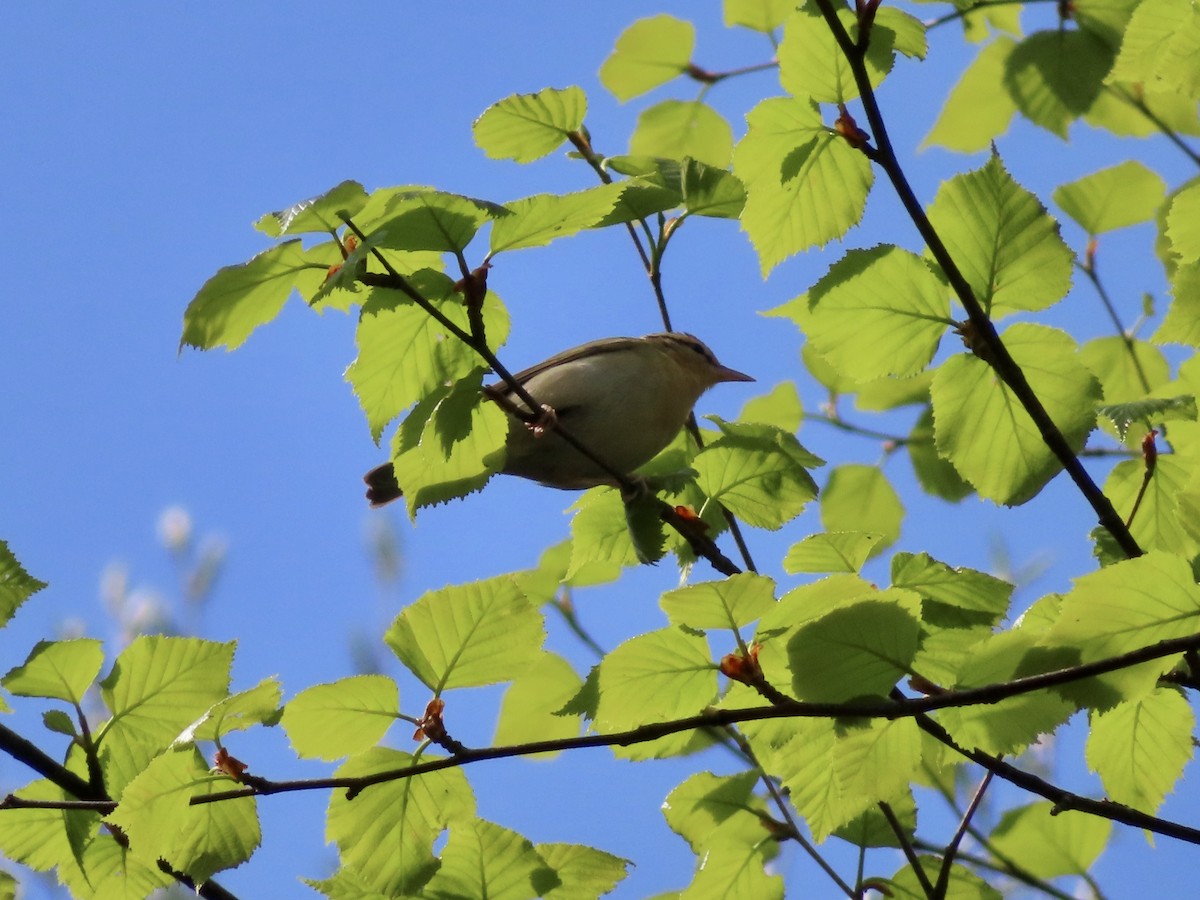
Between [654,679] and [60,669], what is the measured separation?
1.01 m

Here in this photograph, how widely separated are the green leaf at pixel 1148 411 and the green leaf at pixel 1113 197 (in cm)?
113

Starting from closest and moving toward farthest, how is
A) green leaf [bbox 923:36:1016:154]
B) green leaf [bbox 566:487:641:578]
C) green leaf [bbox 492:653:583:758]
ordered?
green leaf [bbox 566:487:641:578] → green leaf [bbox 492:653:583:758] → green leaf [bbox 923:36:1016:154]

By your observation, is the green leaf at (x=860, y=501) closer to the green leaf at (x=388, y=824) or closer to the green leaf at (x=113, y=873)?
the green leaf at (x=388, y=824)

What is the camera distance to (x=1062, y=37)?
131 inches

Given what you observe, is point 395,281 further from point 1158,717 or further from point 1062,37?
point 1062,37

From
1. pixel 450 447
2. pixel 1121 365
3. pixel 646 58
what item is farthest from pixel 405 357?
pixel 1121 365

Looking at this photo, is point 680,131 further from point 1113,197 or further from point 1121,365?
point 1121,365

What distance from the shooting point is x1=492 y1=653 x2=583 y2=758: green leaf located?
276 cm

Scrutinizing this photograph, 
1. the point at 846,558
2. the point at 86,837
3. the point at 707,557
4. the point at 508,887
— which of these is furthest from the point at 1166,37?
the point at 86,837

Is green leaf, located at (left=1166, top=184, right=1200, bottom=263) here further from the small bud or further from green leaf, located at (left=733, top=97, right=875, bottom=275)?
the small bud

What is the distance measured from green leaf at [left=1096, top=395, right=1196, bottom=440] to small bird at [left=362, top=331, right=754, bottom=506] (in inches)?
67.6

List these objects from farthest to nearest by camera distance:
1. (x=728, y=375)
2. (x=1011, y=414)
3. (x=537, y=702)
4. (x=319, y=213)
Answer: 1. (x=728, y=375)
2. (x=537, y=702)
3. (x=1011, y=414)
4. (x=319, y=213)

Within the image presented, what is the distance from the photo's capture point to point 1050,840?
2.63m

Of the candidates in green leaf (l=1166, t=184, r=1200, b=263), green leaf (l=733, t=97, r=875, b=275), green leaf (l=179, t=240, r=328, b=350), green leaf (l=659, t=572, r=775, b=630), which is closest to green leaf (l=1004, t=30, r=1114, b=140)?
green leaf (l=1166, t=184, r=1200, b=263)
